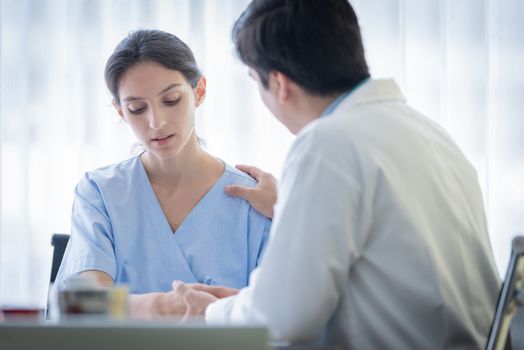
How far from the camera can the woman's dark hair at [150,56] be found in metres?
2.26

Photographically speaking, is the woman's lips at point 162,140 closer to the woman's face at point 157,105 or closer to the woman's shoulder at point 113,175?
the woman's face at point 157,105

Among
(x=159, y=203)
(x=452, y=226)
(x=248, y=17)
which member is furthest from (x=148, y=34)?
(x=452, y=226)

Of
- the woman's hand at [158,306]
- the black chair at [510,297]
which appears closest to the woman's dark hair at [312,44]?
the black chair at [510,297]

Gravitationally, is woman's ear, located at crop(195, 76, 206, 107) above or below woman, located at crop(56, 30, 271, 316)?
above

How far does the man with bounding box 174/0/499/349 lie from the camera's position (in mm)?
1379

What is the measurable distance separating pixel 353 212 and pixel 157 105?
3.08 ft

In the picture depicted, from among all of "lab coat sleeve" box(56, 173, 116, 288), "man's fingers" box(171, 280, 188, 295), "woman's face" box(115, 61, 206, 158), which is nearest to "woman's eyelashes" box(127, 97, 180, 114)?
"woman's face" box(115, 61, 206, 158)

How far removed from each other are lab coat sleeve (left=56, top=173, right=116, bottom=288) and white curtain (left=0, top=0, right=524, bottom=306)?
2.91 feet

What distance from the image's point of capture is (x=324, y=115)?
1.60 metres

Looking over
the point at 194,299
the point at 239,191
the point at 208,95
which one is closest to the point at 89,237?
the point at 239,191

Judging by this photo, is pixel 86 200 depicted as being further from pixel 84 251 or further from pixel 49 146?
pixel 49 146

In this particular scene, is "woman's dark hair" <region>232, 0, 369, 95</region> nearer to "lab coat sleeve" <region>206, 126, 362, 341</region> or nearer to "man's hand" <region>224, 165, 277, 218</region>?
"lab coat sleeve" <region>206, 126, 362, 341</region>

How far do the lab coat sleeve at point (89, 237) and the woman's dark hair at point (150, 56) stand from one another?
26 cm

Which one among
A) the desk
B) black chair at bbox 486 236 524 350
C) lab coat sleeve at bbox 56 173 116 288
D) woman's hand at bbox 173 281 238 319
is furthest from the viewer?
lab coat sleeve at bbox 56 173 116 288
